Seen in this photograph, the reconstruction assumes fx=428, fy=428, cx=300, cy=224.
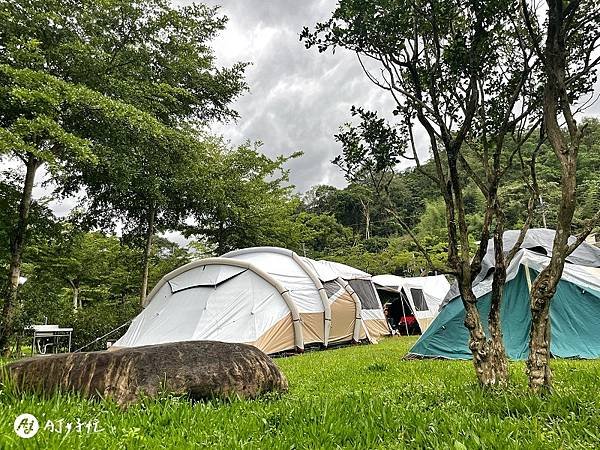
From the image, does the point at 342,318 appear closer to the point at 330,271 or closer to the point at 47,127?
the point at 330,271

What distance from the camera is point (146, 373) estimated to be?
3502 mm

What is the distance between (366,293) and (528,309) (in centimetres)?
709

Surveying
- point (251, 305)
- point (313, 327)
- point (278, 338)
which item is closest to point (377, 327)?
point (313, 327)

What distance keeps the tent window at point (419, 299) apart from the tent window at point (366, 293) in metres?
2.47

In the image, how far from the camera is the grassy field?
83.2 inches

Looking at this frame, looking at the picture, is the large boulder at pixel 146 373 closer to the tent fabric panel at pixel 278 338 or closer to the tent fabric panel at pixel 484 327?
the tent fabric panel at pixel 484 327

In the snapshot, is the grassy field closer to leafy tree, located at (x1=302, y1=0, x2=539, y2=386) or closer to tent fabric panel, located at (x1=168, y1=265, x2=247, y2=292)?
leafy tree, located at (x1=302, y1=0, x2=539, y2=386)

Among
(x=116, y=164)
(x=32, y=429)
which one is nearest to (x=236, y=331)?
(x=116, y=164)

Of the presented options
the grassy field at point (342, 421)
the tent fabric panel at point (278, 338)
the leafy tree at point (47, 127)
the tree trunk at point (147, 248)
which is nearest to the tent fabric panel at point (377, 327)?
the tent fabric panel at point (278, 338)

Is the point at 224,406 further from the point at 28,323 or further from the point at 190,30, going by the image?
the point at 190,30

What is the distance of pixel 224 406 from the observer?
325 centimetres

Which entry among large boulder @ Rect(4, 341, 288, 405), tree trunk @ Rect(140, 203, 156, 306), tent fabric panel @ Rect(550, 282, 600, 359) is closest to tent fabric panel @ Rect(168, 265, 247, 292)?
tree trunk @ Rect(140, 203, 156, 306)

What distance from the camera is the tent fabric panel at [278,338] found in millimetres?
9561

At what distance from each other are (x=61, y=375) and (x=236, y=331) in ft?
20.3
